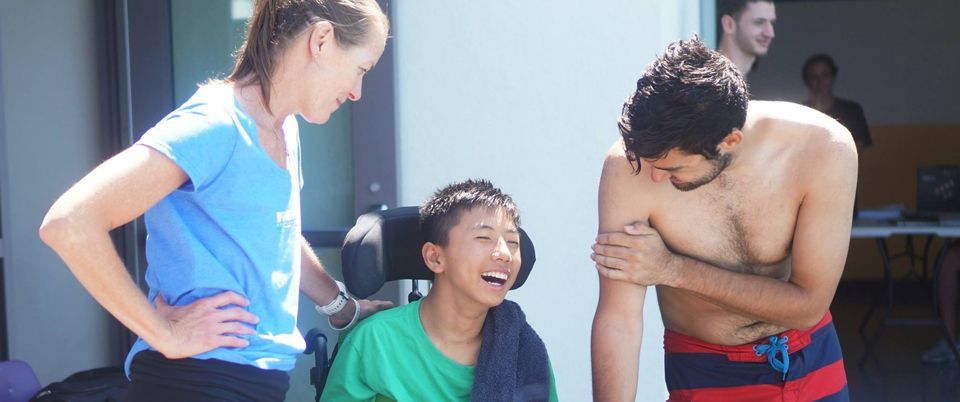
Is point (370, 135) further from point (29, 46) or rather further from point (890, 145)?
point (890, 145)

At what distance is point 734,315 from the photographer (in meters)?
2.47

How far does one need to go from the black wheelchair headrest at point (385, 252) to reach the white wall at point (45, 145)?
1888mm

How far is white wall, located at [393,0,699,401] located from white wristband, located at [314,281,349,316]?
4.27ft

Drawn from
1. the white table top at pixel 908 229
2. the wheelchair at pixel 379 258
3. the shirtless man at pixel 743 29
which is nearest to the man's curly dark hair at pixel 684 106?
the wheelchair at pixel 379 258

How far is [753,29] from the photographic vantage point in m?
4.20

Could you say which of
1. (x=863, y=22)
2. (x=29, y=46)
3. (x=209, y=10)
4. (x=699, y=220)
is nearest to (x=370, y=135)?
(x=209, y=10)

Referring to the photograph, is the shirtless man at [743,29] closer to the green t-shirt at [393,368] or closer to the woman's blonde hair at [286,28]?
the green t-shirt at [393,368]

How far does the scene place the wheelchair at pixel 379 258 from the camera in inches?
98.7

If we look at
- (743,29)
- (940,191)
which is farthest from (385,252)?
(940,191)

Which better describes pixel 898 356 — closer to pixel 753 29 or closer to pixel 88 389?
pixel 753 29

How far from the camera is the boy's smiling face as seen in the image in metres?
2.62

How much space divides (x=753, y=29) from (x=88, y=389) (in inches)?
110

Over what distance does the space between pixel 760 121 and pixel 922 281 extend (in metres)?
7.76

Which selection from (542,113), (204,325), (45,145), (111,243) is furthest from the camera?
(45,145)
